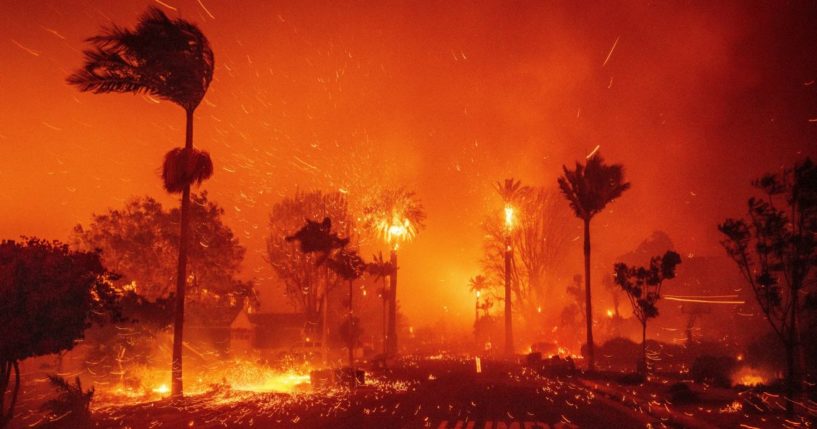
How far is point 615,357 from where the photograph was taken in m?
44.6

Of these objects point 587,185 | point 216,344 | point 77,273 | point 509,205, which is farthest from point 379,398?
point 509,205

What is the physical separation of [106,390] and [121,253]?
18385mm

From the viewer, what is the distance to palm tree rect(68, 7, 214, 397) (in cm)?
1984

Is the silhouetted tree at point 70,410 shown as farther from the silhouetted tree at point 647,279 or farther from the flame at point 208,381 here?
the silhouetted tree at point 647,279

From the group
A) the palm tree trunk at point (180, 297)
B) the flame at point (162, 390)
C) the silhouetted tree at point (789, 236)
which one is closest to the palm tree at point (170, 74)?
the palm tree trunk at point (180, 297)

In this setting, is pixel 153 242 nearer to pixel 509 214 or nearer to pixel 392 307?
pixel 392 307

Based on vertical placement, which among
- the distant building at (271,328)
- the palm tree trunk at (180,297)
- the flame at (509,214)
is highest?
the flame at (509,214)

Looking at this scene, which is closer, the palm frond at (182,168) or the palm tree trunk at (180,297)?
the palm tree trunk at (180,297)

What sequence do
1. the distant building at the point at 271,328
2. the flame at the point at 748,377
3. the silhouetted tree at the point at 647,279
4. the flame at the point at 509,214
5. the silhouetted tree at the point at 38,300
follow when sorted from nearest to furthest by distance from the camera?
the silhouetted tree at the point at 38,300 < the flame at the point at 748,377 < the silhouetted tree at the point at 647,279 < the flame at the point at 509,214 < the distant building at the point at 271,328

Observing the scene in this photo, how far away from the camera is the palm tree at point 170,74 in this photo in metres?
19.8

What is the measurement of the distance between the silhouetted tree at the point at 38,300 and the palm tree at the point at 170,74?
265 inches

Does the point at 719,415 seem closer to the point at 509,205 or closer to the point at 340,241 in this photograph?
the point at 340,241

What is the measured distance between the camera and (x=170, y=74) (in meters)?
20.7

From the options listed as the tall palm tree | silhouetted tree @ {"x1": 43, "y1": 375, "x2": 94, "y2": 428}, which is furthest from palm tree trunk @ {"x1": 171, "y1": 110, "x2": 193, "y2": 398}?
the tall palm tree
